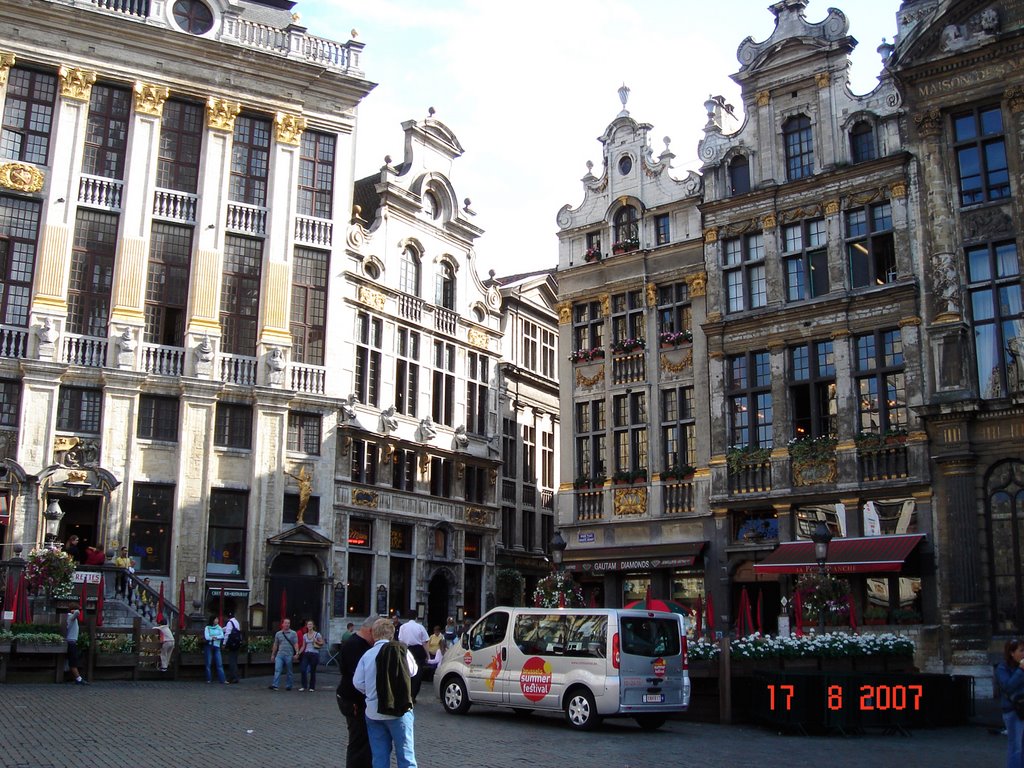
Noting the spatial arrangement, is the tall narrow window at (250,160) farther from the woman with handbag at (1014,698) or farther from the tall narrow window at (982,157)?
the woman with handbag at (1014,698)

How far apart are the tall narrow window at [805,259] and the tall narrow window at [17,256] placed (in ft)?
75.1

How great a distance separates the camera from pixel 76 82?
35.1 meters

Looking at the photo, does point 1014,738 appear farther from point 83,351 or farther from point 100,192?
point 100,192

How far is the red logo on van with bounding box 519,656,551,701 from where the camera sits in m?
18.7

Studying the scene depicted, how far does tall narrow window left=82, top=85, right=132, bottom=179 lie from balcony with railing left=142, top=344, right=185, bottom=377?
5.87m

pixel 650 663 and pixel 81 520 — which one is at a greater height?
pixel 81 520

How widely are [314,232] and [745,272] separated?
14.9 meters

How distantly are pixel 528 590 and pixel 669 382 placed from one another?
54.7 feet

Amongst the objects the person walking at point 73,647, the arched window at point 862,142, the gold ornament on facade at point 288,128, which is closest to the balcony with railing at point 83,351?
the gold ornament on facade at point 288,128

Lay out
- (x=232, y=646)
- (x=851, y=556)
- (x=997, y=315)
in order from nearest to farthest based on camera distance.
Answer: (x=232, y=646) → (x=997, y=315) → (x=851, y=556)

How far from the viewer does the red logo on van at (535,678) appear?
18.7 m

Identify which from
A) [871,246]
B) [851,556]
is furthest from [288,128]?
[851,556]

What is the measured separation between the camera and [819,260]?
32375 mm

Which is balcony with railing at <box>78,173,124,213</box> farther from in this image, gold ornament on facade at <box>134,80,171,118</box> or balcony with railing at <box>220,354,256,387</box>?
balcony with railing at <box>220,354,256,387</box>
